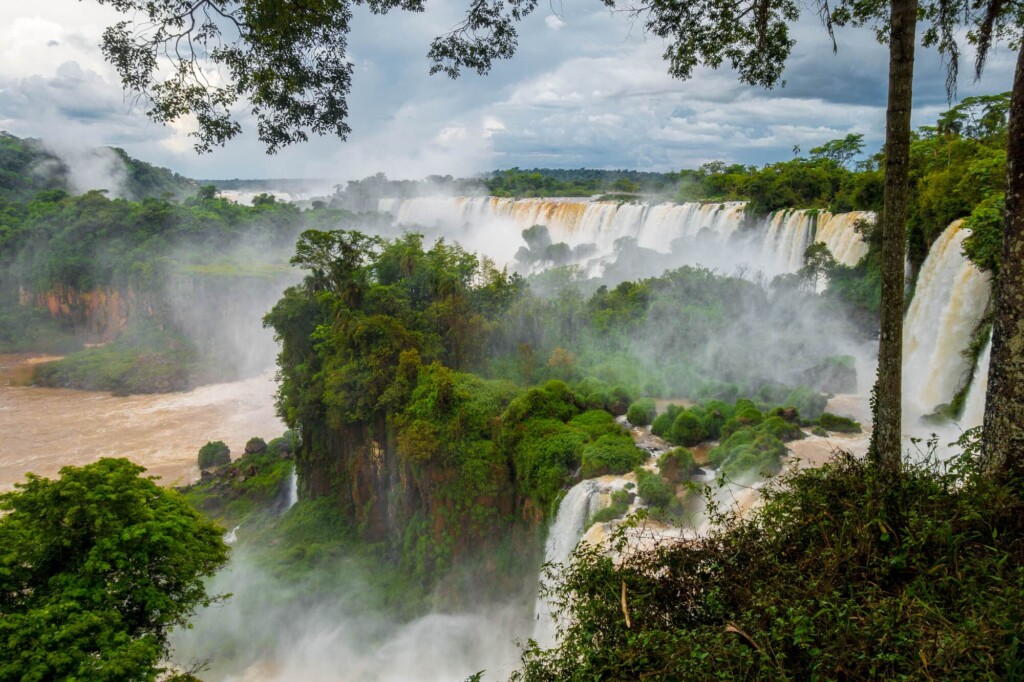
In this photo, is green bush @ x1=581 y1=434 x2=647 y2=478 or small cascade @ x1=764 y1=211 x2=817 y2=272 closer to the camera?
green bush @ x1=581 y1=434 x2=647 y2=478

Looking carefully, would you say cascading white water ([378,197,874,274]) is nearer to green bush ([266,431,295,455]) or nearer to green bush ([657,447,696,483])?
green bush ([657,447,696,483])

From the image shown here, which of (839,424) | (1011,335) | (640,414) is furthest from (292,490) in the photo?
(1011,335)

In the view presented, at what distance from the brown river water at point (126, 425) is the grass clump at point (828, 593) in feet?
79.0

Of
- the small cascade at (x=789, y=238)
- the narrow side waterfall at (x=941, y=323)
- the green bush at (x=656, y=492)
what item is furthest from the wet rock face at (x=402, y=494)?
the small cascade at (x=789, y=238)

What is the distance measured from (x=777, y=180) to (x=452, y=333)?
19388 mm

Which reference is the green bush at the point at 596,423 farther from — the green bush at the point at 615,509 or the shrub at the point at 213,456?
the shrub at the point at 213,456

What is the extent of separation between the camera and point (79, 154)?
70.9 meters

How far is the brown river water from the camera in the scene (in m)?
27.0

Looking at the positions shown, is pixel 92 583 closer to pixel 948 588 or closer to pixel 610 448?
pixel 948 588

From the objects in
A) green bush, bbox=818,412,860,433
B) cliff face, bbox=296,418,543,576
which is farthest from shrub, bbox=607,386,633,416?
green bush, bbox=818,412,860,433

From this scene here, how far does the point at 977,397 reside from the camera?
11266 millimetres

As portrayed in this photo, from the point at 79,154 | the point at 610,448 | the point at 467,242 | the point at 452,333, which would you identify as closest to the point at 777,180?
the point at 452,333

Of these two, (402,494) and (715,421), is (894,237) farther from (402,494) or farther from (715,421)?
(402,494)

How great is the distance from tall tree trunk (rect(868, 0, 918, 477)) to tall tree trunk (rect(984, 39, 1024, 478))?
638 millimetres
